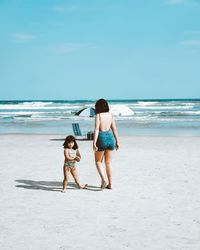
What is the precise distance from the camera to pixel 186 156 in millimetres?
12531

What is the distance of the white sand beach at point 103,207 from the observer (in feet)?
16.2

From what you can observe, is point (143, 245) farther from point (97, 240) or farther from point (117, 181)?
point (117, 181)

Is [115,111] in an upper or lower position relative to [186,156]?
upper

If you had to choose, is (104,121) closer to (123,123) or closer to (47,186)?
(47,186)

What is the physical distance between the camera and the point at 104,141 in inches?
297

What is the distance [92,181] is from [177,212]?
112 inches

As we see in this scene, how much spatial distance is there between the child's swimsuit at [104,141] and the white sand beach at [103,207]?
776 millimetres

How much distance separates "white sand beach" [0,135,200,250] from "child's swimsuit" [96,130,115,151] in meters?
0.78

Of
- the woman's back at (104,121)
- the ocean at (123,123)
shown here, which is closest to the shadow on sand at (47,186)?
the woman's back at (104,121)

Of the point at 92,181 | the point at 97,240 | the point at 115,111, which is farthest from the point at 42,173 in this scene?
the point at 115,111

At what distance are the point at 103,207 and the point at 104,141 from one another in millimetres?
1419

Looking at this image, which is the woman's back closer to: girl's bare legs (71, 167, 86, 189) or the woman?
the woman

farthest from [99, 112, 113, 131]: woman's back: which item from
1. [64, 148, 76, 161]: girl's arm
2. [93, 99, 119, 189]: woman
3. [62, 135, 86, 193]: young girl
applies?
[64, 148, 76, 161]: girl's arm

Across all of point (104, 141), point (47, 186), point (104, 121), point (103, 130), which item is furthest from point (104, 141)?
point (47, 186)
